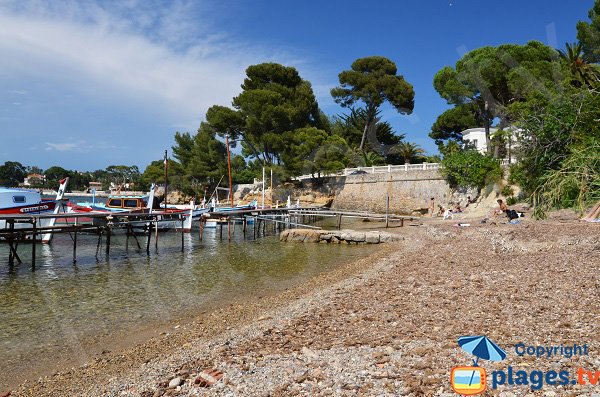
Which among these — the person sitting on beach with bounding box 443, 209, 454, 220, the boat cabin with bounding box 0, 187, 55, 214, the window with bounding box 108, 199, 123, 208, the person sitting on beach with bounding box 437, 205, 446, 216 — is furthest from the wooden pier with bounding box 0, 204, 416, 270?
the person sitting on beach with bounding box 437, 205, 446, 216

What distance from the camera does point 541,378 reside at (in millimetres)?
3434

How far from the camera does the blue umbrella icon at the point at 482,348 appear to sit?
397cm

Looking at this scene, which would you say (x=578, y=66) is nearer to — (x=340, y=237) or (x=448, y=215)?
(x=448, y=215)

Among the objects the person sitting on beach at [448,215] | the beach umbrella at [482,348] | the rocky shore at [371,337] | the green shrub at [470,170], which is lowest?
the rocky shore at [371,337]

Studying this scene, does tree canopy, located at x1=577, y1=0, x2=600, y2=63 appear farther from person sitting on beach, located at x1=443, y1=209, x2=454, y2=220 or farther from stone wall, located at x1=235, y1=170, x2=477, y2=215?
person sitting on beach, located at x1=443, y1=209, x2=454, y2=220

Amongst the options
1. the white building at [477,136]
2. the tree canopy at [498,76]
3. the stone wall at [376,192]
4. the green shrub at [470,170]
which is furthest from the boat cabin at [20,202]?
the white building at [477,136]

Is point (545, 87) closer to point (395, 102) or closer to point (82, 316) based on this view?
point (395, 102)

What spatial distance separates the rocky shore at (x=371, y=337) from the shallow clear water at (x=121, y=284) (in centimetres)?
131

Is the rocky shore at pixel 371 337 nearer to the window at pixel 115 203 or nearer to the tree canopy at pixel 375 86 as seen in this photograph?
the window at pixel 115 203

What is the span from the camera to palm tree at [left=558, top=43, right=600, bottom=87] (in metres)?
27.1

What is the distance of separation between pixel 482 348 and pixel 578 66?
3481cm

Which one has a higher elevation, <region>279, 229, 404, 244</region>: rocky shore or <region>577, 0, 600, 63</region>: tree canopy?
<region>577, 0, 600, 63</region>: tree canopy

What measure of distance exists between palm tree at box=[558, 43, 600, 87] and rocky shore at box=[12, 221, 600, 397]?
23.8 metres

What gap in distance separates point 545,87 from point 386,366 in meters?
34.2
